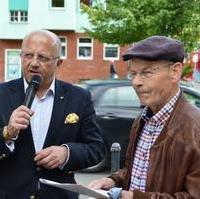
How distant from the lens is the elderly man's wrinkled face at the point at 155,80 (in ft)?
8.98

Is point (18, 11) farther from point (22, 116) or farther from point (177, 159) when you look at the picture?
point (177, 159)

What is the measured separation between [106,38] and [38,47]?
24861mm

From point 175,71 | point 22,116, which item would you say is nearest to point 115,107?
point 22,116

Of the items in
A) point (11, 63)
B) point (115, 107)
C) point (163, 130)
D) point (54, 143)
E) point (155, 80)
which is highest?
point (155, 80)

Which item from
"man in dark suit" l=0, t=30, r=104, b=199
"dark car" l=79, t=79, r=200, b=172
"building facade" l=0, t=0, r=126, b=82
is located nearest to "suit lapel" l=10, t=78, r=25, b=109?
"man in dark suit" l=0, t=30, r=104, b=199

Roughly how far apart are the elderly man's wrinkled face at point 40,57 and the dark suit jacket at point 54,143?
0.53 ft

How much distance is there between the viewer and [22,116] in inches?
121

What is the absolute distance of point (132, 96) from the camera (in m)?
10.5

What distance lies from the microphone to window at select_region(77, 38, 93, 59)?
3997cm

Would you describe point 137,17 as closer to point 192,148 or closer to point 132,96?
point 132,96

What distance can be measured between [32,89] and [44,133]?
0.37 metres

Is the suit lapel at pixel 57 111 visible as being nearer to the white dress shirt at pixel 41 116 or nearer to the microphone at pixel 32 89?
the white dress shirt at pixel 41 116

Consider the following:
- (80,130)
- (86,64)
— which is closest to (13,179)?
(80,130)

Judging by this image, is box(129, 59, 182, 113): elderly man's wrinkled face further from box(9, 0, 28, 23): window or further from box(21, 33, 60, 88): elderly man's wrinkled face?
box(9, 0, 28, 23): window
